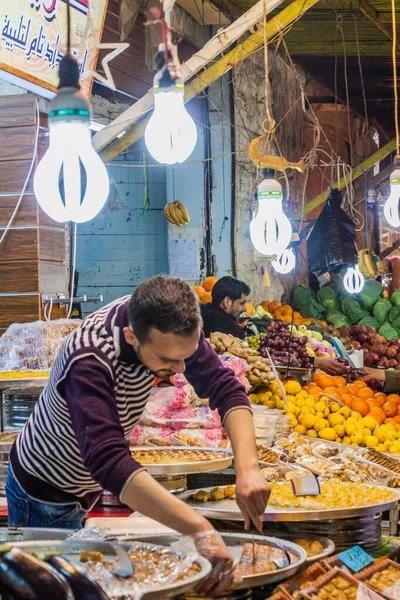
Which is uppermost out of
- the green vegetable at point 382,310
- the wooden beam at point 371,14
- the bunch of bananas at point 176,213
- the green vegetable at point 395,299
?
→ the wooden beam at point 371,14

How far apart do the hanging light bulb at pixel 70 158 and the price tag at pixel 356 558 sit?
1663mm

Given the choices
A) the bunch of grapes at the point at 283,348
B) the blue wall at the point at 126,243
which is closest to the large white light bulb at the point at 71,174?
the bunch of grapes at the point at 283,348

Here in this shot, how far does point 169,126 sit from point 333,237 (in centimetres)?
454

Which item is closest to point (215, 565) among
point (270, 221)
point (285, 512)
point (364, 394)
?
point (285, 512)

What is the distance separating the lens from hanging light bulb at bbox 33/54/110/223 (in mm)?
2527

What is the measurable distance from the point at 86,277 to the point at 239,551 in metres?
7.41

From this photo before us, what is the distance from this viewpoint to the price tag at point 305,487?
3.34 m

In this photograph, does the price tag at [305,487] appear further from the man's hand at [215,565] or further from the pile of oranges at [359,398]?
the pile of oranges at [359,398]

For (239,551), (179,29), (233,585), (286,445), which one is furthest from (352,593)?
(179,29)

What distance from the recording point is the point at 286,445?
4.77m

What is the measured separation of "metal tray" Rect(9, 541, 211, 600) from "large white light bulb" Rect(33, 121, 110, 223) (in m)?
1.32

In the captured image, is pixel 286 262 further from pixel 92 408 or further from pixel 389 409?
pixel 92 408

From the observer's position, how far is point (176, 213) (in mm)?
8797

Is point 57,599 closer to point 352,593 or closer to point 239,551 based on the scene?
point 239,551
